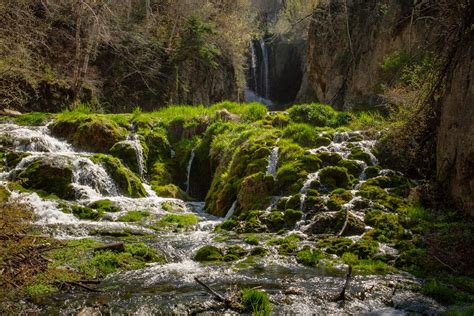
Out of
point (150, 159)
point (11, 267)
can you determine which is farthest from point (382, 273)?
point (150, 159)

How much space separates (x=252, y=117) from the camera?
1800 cm

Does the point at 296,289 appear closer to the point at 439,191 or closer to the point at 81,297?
the point at 81,297

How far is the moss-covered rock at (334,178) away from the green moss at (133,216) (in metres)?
4.68

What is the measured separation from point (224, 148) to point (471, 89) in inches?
332

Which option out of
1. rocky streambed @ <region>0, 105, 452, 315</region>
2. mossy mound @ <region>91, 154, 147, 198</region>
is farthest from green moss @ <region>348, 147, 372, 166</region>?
mossy mound @ <region>91, 154, 147, 198</region>

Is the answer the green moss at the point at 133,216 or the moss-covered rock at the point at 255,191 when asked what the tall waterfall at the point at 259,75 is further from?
the green moss at the point at 133,216

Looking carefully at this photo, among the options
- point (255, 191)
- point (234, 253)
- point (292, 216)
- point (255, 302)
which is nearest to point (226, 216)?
point (255, 191)

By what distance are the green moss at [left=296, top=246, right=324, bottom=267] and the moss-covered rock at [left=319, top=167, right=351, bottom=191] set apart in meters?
3.54

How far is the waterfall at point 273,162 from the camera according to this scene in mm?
13531

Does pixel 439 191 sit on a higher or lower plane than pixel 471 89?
lower

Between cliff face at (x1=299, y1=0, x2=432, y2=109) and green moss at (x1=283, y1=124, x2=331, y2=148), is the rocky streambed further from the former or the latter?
cliff face at (x1=299, y1=0, x2=432, y2=109)

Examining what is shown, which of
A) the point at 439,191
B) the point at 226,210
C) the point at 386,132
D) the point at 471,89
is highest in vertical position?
the point at 471,89

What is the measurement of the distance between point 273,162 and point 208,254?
210 inches

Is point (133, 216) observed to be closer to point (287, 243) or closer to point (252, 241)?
point (252, 241)
